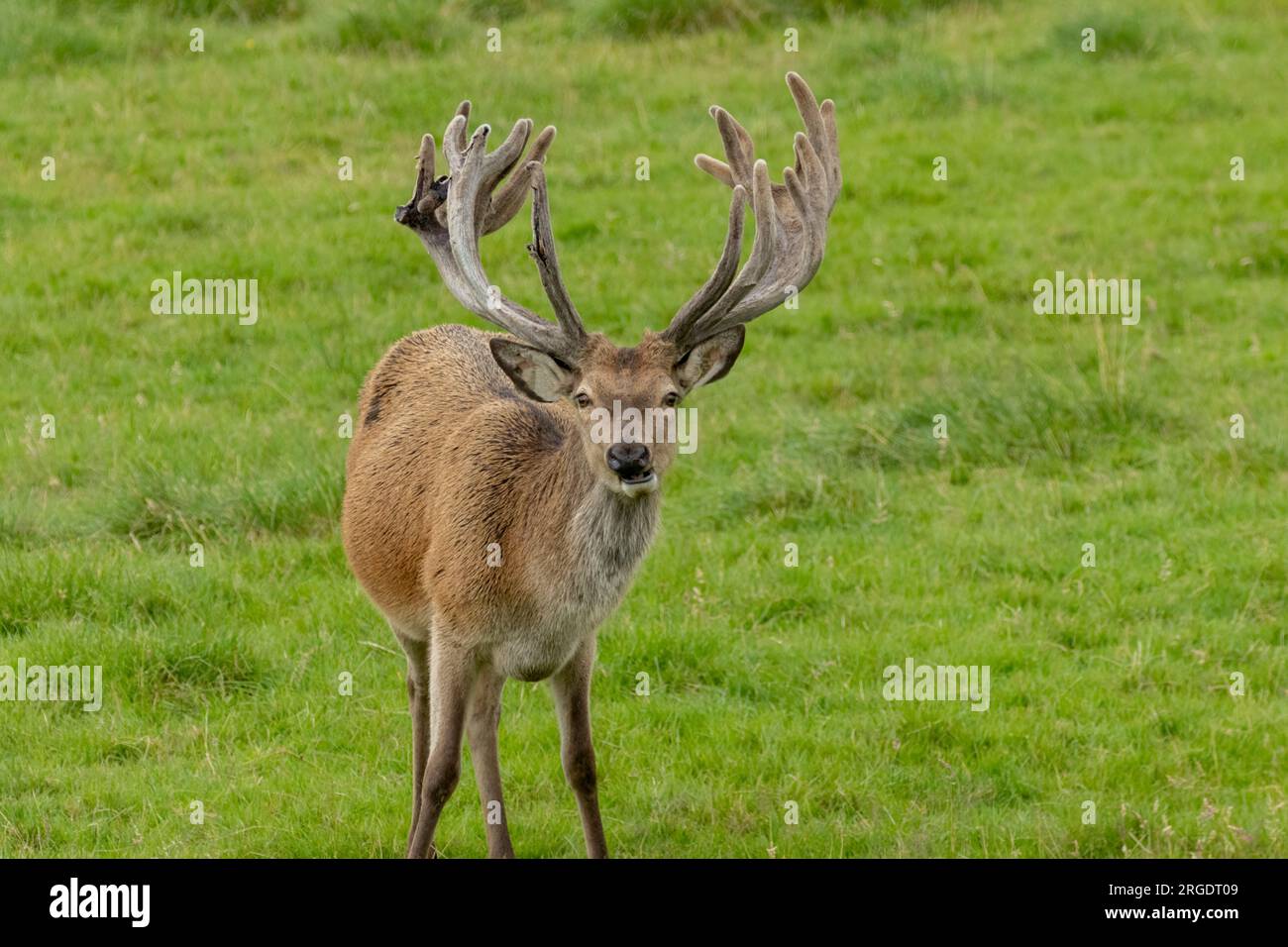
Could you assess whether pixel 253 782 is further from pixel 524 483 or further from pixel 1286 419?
pixel 1286 419

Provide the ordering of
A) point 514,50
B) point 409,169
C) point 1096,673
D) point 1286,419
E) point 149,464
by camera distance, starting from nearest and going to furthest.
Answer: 1. point 1096,673
2. point 149,464
3. point 1286,419
4. point 409,169
5. point 514,50

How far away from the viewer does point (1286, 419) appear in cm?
1032

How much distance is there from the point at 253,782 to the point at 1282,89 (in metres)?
11.3

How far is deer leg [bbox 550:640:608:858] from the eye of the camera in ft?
21.8

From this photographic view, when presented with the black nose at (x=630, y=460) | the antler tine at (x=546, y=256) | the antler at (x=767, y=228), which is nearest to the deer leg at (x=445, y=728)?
the black nose at (x=630, y=460)

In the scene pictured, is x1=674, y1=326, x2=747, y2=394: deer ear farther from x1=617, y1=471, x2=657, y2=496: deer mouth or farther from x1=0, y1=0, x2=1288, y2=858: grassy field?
x1=0, y1=0, x2=1288, y2=858: grassy field

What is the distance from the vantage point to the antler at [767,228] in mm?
6098

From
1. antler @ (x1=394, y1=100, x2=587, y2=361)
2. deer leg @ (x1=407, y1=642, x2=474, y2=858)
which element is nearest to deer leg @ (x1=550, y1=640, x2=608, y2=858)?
deer leg @ (x1=407, y1=642, x2=474, y2=858)

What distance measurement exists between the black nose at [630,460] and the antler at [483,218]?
1.57 feet

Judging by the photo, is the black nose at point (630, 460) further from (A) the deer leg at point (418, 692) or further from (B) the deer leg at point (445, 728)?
(A) the deer leg at point (418, 692)

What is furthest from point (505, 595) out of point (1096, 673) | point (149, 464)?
point (149, 464)

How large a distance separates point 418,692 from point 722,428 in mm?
3796

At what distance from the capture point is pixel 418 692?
7.16 m

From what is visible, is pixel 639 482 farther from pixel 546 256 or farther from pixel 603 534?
pixel 546 256
